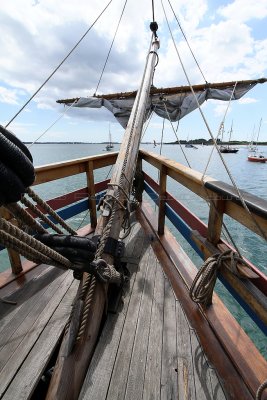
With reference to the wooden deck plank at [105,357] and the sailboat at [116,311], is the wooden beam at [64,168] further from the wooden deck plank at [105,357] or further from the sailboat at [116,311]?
the wooden deck plank at [105,357]

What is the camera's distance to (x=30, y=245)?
3.53 feet

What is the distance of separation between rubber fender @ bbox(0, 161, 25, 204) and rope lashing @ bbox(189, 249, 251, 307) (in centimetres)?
134

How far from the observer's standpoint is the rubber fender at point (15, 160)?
70cm

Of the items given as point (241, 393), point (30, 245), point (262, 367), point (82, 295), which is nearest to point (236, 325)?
point (262, 367)

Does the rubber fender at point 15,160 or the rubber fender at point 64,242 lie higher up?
A: the rubber fender at point 15,160

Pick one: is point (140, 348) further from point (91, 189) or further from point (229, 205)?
point (91, 189)

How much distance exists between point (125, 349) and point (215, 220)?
1.18 meters

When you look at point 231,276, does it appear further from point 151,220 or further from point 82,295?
point 151,220

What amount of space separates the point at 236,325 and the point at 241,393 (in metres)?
0.51

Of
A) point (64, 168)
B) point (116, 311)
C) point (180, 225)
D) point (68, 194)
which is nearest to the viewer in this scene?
point (116, 311)

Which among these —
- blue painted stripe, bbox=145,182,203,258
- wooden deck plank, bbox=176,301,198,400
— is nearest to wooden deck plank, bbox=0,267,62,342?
wooden deck plank, bbox=176,301,198,400

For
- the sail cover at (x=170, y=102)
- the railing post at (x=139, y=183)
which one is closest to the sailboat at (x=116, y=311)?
the railing post at (x=139, y=183)

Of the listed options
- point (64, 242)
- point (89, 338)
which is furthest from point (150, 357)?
point (64, 242)

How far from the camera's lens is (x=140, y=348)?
1.61 m
